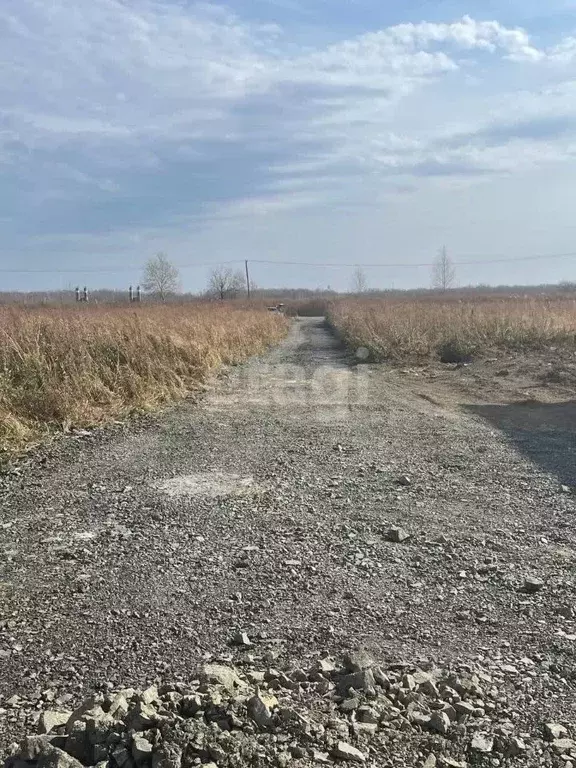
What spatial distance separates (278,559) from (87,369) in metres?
5.84

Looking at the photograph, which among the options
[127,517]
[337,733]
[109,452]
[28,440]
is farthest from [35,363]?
[337,733]

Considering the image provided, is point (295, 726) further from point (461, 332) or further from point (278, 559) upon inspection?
point (461, 332)

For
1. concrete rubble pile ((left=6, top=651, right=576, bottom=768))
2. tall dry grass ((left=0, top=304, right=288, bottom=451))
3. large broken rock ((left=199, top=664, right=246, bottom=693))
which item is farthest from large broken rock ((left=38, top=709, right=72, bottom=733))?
tall dry grass ((left=0, top=304, right=288, bottom=451))

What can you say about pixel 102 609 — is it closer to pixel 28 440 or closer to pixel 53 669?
pixel 53 669

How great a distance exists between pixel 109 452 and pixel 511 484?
12.5 feet

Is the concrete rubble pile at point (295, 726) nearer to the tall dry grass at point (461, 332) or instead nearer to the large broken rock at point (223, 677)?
the large broken rock at point (223, 677)

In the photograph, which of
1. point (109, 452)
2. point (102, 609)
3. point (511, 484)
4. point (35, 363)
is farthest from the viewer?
point (35, 363)

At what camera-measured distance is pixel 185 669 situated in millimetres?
2650

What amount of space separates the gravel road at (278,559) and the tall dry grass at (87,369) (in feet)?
2.57

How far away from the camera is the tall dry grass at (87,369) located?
7531 mm

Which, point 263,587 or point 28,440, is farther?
point 28,440

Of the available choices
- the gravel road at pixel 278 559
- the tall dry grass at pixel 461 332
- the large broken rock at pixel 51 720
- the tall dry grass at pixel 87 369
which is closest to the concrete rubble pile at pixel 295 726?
the large broken rock at pixel 51 720

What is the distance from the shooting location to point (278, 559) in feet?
12.6

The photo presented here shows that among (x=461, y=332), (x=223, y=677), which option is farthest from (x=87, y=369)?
(x=461, y=332)
